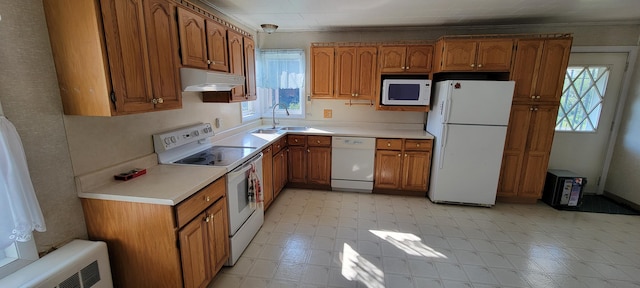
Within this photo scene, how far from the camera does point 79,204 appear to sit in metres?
1.51

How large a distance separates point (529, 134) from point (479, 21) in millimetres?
1531

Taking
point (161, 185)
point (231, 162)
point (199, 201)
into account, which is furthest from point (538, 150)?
point (161, 185)

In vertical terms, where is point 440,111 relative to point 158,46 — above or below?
below

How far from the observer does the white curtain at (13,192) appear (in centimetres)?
113

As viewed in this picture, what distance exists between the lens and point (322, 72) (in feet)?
12.2

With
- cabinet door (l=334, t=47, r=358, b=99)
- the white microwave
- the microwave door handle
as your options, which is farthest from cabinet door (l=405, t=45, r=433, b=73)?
the microwave door handle

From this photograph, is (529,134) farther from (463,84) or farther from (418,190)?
(418,190)

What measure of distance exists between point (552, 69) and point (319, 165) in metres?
3.02

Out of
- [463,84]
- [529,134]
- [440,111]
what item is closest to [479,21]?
[463,84]

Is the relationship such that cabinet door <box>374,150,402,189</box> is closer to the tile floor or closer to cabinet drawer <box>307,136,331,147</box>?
the tile floor

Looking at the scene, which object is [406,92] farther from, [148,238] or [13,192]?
[13,192]

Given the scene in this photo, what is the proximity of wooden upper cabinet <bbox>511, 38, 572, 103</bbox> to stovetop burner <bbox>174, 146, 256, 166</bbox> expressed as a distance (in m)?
3.18

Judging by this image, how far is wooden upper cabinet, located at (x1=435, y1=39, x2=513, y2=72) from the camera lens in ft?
10.0

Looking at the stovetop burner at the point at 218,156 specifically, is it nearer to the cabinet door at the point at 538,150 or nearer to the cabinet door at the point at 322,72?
the cabinet door at the point at 322,72
